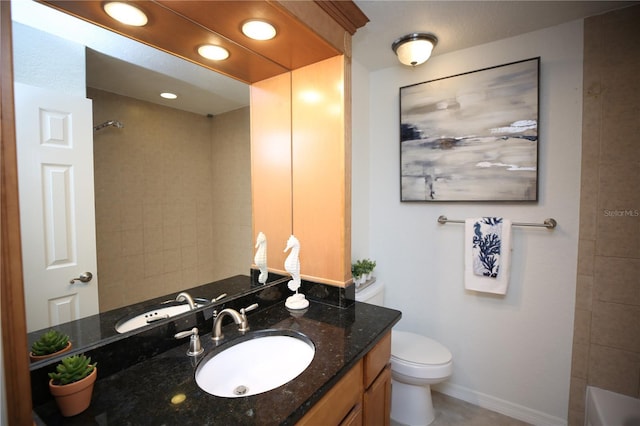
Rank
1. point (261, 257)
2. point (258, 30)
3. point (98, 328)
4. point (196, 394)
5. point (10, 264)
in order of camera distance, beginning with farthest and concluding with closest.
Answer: point (261, 257) < point (258, 30) < point (98, 328) < point (196, 394) < point (10, 264)

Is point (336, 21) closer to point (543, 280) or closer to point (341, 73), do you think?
point (341, 73)

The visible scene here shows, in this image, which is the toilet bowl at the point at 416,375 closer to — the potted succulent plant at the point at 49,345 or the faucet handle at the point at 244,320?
the faucet handle at the point at 244,320

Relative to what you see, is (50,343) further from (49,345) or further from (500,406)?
(500,406)

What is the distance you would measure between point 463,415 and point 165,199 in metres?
2.18

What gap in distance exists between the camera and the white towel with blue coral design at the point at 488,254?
1.77 meters

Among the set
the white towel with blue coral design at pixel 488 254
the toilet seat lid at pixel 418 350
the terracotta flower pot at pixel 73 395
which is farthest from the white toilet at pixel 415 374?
the terracotta flower pot at pixel 73 395

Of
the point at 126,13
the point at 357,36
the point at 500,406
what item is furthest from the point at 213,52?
the point at 500,406

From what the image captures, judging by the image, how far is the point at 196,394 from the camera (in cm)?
83

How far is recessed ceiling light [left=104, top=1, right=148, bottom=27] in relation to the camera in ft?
3.27

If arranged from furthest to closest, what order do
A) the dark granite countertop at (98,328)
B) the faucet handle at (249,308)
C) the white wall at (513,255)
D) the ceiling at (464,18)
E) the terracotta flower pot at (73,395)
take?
the white wall at (513,255) < the ceiling at (464,18) < the faucet handle at (249,308) < the dark granite countertop at (98,328) < the terracotta flower pot at (73,395)

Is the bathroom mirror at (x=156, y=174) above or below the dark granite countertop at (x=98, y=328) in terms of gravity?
above

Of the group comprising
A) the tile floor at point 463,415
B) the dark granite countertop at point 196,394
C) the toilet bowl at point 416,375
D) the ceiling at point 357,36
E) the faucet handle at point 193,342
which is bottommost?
the tile floor at point 463,415

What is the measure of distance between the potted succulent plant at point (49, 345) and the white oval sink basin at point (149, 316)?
15 cm

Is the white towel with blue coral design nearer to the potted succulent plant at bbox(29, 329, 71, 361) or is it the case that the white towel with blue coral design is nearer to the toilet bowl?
the toilet bowl
